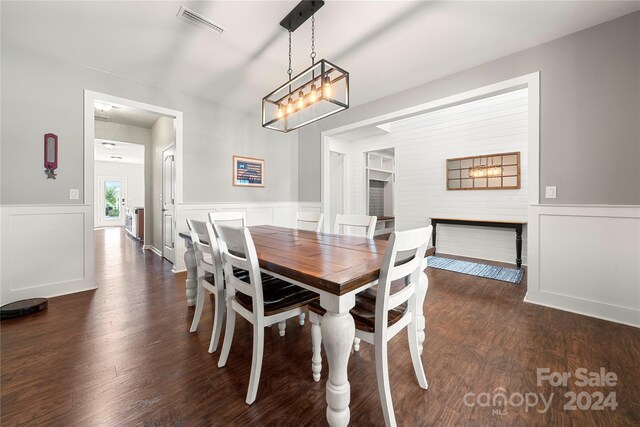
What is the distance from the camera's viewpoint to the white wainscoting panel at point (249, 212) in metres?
3.76

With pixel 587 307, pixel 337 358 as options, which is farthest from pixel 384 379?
pixel 587 307

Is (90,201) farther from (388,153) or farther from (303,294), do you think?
(388,153)

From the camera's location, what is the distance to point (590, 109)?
2307 millimetres

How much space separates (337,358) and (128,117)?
5.71 meters

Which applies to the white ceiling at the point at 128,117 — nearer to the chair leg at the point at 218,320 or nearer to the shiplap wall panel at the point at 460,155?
the chair leg at the point at 218,320

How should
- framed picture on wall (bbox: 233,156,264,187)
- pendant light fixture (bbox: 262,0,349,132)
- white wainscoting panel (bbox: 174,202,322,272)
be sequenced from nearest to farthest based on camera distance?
pendant light fixture (bbox: 262,0,349,132)
white wainscoting panel (bbox: 174,202,322,272)
framed picture on wall (bbox: 233,156,264,187)

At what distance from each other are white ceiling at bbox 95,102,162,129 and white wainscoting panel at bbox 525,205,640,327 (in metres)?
5.73

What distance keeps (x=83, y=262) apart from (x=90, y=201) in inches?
28.4

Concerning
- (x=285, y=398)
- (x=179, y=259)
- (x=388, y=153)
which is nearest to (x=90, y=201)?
(x=179, y=259)

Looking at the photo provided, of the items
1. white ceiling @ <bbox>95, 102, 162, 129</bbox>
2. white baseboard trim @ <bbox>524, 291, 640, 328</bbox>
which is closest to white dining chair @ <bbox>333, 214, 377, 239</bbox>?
white baseboard trim @ <bbox>524, 291, 640, 328</bbox>

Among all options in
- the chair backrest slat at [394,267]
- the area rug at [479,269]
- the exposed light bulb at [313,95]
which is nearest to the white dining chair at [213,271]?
the chair backrest slat at [394,267]

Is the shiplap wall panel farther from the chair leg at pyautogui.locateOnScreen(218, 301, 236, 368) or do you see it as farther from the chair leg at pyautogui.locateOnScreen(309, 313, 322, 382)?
the chair leg at pyautogui.locateOnScreen(218, 301, 236, 368)

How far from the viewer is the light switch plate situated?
2498mm

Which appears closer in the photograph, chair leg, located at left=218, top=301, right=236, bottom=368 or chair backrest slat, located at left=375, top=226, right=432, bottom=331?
chair backrest slat, located at left=375, top=226, right=432, bottom=331
